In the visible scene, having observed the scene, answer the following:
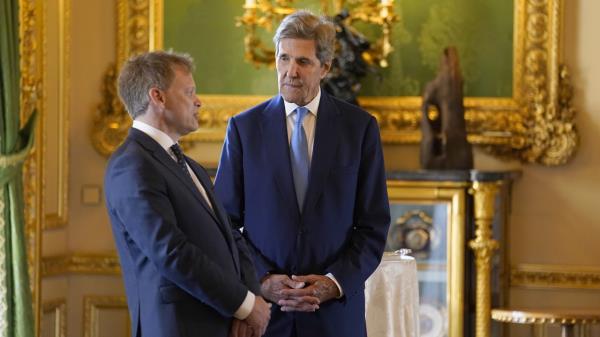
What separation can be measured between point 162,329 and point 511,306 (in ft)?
11.4

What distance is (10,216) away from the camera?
493 cm

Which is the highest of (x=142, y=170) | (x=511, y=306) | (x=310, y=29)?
(x=310, y=29)

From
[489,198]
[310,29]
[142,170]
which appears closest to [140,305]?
[142,170]

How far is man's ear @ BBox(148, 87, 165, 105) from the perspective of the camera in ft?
9.09

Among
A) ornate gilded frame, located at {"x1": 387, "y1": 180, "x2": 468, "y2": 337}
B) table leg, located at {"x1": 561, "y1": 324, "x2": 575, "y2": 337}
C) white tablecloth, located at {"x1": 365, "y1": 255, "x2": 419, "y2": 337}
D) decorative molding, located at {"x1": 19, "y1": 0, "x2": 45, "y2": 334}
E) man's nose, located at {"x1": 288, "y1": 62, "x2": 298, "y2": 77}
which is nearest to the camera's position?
man's nose, located at {"x1": 288, "y1": 62, "x2": 298, "y2": 77}

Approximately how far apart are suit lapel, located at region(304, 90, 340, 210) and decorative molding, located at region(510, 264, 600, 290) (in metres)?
2.80

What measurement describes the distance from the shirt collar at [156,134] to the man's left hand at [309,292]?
55cm

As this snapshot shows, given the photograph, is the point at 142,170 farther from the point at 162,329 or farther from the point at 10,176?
the point at 10,176

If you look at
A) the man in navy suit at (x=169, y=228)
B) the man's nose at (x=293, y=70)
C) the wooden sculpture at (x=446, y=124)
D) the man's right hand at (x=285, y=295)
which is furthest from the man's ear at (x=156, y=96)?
the wooden sculpture at (x=446, y=124)

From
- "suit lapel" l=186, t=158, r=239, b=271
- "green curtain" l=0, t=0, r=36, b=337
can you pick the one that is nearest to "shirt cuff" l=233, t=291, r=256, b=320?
"suit lapel" l=186, t=158, r=239, b=271

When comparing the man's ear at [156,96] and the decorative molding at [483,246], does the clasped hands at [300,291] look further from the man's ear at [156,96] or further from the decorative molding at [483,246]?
the decorative molding at [483,246]

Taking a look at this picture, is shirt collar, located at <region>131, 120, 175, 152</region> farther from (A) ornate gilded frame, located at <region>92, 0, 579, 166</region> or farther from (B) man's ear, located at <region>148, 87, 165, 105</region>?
(A) ornate gilded frame, located at <region>92, 0, 579, 166</region>

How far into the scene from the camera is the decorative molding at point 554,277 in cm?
571

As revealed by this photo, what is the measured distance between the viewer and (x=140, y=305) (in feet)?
8.75
